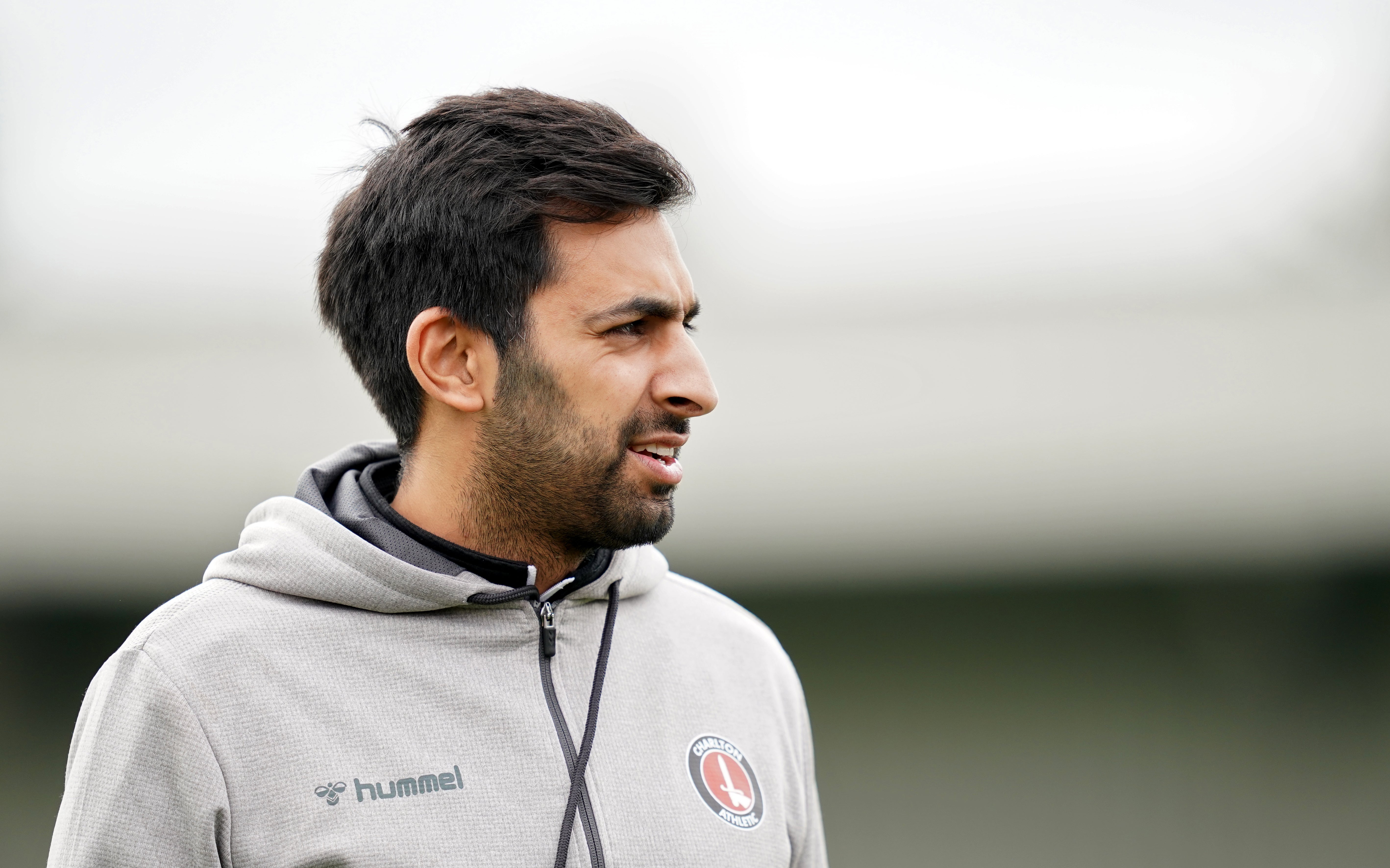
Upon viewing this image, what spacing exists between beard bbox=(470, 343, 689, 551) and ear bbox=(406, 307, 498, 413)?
3cm

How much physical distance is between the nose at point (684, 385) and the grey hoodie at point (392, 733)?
0.26m

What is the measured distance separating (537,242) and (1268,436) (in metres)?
5.16

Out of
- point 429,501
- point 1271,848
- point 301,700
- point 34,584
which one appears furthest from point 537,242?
point 1271,848

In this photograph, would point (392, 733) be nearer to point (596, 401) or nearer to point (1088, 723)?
point (596, 401)

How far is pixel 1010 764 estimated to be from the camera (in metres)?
5.88

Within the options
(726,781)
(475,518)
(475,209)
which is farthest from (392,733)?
(475,209)

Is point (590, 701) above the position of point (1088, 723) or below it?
above

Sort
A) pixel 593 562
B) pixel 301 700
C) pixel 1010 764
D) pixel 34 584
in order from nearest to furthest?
pixel 301 700
pixel 593 562
pixel 34 584
pixel 1010 764

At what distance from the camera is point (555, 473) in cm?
151

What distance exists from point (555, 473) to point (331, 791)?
1.55 ft

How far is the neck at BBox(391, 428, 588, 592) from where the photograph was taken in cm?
155

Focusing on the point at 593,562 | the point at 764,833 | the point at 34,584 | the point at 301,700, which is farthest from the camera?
the point at 34,584

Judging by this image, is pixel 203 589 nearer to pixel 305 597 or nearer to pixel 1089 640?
pixel 305 597

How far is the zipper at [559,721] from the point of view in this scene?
1369mm
